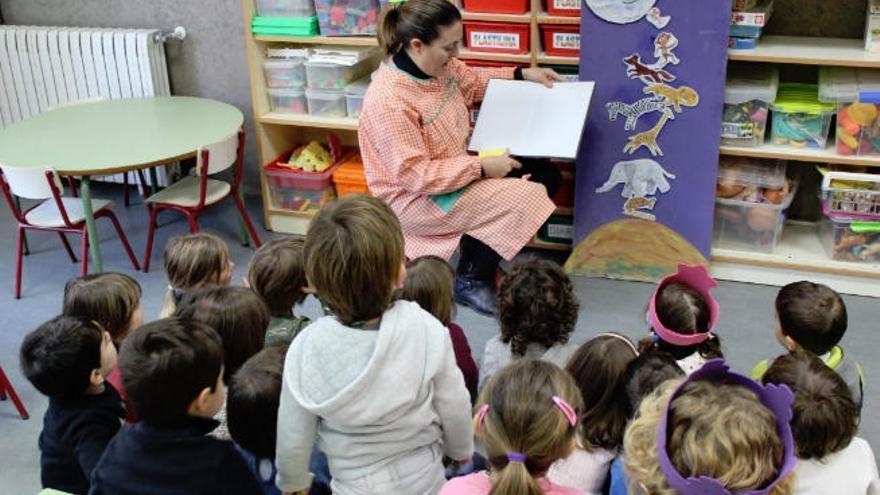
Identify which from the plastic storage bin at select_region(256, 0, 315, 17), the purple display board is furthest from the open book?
the plastic storage bin at select_region(256, 0, 315, 17)

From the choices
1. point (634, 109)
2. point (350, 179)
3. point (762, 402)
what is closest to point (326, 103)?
point (350, 179)

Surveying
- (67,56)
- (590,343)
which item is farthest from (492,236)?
(67,56)

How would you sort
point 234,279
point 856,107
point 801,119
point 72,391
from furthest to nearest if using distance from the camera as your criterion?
point 234,279
point 801,119
point 856,107
point 72,391

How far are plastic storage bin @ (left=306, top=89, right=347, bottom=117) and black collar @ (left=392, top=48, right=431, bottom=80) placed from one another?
76cm

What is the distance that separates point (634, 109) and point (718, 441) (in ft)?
7.02

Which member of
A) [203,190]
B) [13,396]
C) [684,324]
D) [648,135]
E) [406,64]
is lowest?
[13,396]

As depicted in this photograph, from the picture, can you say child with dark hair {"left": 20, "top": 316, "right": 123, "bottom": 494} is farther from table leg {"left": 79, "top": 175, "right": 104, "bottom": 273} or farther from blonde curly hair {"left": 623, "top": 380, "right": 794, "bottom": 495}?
table leg {"left": 79, "top": 175, "right": 104, "bottom": 273}

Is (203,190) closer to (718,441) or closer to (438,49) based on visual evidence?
(438,49)

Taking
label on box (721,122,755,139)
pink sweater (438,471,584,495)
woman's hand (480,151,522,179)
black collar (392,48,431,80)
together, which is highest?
black collar (392,48,431,80)

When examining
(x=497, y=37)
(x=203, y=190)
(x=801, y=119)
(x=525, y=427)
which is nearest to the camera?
(x=525, y=427)

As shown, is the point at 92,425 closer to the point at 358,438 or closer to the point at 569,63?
the point at 358,438

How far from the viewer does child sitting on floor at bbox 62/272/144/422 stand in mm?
2236

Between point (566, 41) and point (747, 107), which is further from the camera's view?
point (566, 41)

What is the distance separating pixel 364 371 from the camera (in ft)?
5.12
